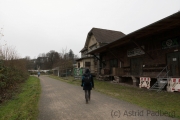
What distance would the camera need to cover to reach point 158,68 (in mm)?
12250

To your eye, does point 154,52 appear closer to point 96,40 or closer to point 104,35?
point 96,40

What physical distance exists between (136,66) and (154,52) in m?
2.92

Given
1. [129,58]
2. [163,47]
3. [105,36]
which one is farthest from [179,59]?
[105,36]

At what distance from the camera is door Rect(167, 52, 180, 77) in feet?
35.3

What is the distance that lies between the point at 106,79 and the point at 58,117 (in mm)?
15267

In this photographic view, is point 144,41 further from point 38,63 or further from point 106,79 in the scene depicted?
point 38,63

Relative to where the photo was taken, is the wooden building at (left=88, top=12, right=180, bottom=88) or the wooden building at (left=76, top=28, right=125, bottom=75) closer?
the wooden building at (left=88, top=12, right=180, bottom=88)

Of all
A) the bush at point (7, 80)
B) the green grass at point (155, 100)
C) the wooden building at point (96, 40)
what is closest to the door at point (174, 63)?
the green grass at point (155, 100)

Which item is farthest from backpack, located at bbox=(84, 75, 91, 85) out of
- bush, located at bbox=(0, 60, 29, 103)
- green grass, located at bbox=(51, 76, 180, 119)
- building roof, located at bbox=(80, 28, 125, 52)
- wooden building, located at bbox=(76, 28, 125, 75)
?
building roof, located at bbox=(80, 28, 125, 52)

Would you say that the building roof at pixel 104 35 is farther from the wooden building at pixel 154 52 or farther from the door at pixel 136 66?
the door at pixel 136 66

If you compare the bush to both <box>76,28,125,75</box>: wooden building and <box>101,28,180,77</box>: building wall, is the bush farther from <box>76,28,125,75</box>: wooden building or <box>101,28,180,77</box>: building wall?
<box>76,28,125,75</box>: wooden building

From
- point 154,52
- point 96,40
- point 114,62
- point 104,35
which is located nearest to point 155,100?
point 154,52

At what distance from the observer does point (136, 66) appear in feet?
49.8

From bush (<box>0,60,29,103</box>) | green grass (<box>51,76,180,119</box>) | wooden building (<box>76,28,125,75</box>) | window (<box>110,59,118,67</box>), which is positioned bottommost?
green grass (<box>51,76,180,119</box>)
